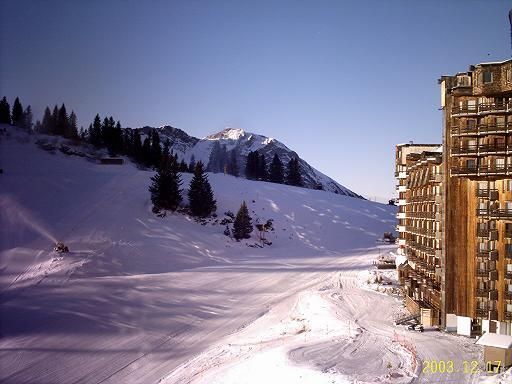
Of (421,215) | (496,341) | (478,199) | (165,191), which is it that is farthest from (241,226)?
(496,341)

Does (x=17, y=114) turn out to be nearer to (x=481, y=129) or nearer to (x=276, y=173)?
(x=276, y=173)

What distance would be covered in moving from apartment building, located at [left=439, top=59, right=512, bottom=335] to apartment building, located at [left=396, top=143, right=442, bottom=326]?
4.57ft

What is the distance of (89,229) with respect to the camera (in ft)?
206

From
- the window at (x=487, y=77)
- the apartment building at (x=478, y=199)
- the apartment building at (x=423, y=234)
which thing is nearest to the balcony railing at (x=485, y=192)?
the apartment building at (x=478, y=199)

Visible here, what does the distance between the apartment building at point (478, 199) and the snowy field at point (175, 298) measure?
3.24 metres

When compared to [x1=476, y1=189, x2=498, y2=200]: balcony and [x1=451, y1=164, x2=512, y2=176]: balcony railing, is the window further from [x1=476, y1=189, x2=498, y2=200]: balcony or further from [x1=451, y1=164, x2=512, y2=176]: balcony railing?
[x1=476, y1=189, x2=498, y2=200]: balcony

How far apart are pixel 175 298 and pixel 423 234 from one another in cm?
2595

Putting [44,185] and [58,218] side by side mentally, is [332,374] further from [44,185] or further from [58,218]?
[44,185]

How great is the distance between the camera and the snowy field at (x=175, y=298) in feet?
87.1

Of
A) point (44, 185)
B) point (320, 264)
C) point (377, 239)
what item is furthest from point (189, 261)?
point (377, 239)

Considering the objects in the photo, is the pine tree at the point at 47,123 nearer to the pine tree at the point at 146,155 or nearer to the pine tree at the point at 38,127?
the pine tree at the point at 38,127

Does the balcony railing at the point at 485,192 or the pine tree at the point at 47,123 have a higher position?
the pine tree at the point at 47,123

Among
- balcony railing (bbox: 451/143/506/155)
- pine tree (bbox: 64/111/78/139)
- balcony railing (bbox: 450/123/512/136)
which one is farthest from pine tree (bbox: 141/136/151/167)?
balcony railing (bbox: 451/143/506/155)

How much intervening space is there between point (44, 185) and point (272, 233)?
146 feet
